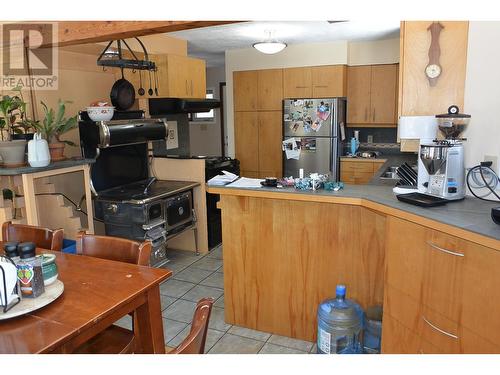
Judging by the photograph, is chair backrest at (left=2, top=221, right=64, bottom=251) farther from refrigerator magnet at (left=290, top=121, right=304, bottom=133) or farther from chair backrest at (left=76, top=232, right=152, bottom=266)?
refrigerator magnet at (left=290, top=121, right=304, bottom=133)

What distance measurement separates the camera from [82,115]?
346cm

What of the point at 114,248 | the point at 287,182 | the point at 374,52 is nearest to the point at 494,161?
the point at 287,182

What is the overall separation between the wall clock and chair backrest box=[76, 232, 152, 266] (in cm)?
176

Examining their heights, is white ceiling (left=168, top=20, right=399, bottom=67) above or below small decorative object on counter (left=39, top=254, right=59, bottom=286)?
above

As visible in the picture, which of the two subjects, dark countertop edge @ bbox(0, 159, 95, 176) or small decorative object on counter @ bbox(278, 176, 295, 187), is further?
dark countertop edge @ bbox(0, 159, 95, 176)

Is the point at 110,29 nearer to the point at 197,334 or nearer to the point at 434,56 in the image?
the point at 434,56

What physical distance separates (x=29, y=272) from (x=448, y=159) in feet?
6.31

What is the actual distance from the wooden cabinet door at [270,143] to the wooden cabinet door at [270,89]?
0.10 meters

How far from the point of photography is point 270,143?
595cm

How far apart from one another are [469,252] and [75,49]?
3.52m

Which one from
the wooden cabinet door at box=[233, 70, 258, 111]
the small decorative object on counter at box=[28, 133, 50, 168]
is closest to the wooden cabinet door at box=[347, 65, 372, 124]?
the wooden cabinet door at box=[233, 70, 258, 111]

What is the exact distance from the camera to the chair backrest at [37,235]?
85.0 inches

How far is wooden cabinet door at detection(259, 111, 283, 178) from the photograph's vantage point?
19.3ft

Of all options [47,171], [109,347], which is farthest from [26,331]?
[47,171]
